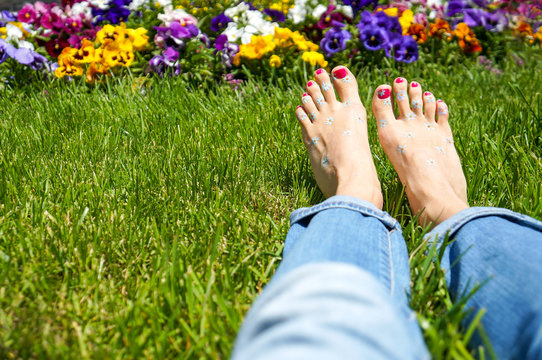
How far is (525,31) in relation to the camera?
349 centimetres

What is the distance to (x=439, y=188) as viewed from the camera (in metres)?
1.39

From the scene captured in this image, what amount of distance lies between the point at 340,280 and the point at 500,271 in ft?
1.40

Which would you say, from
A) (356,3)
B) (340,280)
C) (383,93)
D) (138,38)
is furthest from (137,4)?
(340,280)

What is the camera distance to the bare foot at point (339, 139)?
4.60 ft

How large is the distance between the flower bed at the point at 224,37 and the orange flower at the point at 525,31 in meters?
0.11

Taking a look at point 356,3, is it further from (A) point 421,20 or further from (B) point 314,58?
(B) point 314,58

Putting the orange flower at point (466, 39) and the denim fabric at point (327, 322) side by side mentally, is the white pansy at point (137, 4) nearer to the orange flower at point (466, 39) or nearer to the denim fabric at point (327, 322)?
the orange flower at point (466, 39)

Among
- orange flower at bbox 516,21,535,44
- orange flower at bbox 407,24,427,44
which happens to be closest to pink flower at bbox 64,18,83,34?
orange flower at bbox 407,24,427,44

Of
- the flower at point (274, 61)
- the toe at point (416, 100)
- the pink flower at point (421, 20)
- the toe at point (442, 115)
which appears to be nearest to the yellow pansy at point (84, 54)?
the flower at point (274, 61)

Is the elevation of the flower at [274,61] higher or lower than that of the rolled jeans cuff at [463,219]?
lower

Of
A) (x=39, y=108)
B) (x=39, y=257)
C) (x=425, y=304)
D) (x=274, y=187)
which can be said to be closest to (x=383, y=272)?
(x=425, y=304)

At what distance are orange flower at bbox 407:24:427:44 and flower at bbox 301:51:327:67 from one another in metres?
0.83

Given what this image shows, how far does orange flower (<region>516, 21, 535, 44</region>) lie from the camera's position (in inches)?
135

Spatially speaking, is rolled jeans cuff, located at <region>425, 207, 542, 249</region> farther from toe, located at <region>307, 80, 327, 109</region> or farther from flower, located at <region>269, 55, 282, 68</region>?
flower, located at <region>269, 55, 282, 68</region>
